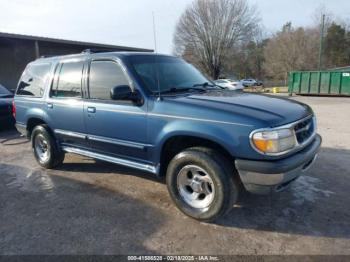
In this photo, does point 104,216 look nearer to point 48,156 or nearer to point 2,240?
point 2,240

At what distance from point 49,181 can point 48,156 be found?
2.06ft

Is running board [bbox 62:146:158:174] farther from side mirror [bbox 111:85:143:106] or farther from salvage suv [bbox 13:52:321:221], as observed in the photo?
side mirror [bbox 111:85:143:106]

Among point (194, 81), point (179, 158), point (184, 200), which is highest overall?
point (194, 81)

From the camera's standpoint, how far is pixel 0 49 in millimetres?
20500

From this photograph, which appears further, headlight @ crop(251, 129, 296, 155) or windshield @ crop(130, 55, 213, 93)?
windshield @ crop(130, 55, 213, 93)

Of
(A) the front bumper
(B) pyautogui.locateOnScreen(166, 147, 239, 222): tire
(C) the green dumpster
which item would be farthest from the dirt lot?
(C) the green dumpster

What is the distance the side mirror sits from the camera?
11.8 ft

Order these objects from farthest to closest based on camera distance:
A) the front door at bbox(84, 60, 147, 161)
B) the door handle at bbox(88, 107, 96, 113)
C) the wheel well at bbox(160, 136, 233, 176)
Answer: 1. the door handle at bbox(88, 107, 96, 113)
2. the front door at bbox(84, 60, 147, 161)
3. the wheel well at bbox(160, 136, 233, 176)

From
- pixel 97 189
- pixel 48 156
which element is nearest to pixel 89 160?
pixel 48 156

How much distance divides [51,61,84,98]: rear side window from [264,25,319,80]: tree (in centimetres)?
4892

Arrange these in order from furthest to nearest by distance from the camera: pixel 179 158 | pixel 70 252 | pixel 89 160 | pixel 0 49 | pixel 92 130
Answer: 1. pixel 0 49
2. pixel 89 160
3. pixel 92 130
4. pixel 179 158
5. pixel 70 252

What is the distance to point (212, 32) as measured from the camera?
43.2m

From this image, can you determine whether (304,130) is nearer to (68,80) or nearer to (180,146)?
(180,146)

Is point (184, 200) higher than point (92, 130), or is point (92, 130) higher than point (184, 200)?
point (92, 130)
